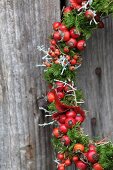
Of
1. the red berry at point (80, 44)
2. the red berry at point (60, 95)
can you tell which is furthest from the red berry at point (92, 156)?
the red berry at point (80, 44)

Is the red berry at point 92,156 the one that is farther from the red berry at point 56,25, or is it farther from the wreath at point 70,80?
the red berry at point 56,25

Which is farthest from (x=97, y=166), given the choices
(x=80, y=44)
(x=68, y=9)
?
(x=68, y=9)

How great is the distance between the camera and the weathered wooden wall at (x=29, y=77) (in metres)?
1.60

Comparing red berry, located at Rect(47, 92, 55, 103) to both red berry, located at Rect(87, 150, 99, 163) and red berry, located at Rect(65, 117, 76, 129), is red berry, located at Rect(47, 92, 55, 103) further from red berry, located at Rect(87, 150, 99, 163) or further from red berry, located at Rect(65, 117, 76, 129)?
red berry, located at Rect(87, 150, 99, 163)

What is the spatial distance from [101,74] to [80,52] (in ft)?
0.39

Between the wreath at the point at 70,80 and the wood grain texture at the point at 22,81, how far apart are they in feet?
0.21

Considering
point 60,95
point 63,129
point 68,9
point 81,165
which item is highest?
point 68,9

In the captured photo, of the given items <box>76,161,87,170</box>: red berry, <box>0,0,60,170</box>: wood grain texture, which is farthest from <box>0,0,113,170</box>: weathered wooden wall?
<box>76,161,87,170</box>: red berry

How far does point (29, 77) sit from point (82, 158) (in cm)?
33

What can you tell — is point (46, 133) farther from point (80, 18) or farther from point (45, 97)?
point (80, 18)

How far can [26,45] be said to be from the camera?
161 centimetres

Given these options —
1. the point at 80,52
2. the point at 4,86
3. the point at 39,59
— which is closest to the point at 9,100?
the point at 4,86

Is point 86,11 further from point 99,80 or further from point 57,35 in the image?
point 99,80

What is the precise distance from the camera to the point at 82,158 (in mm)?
1473
